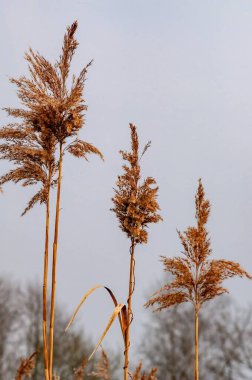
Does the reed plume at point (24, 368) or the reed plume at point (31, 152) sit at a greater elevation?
the reed plume at point (31, 152)

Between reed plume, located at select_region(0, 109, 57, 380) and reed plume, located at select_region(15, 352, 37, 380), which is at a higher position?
reed plume, located at select_region(0, 109, 57, 380)

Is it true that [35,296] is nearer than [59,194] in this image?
No

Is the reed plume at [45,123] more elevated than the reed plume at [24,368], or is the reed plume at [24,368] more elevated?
the reed plume at [45,123]

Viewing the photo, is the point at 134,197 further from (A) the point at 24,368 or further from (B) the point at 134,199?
(A) the point at 24,368

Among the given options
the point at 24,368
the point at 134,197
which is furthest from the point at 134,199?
the point at 24,368

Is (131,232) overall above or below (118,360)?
above

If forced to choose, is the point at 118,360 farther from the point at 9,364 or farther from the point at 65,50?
the point at 65,50

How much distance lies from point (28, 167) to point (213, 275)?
2.49 meters

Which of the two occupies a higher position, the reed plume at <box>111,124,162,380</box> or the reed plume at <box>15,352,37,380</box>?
the reed plume at <box>111,124,162,380</box>

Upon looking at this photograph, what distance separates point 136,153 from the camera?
7055 millimetres

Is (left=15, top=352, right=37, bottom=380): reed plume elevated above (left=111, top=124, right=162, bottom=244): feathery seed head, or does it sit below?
below

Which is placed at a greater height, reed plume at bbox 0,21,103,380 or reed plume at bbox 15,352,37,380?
reed plume at bbox 0,21,103,380

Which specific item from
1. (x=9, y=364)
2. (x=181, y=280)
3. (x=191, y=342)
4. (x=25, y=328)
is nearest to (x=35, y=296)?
(x=25, y=328)

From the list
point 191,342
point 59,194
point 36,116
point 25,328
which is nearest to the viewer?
point 59,194
